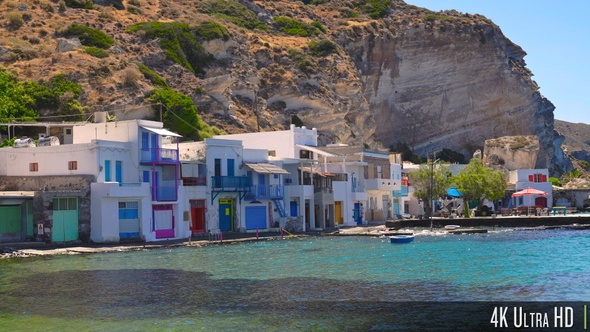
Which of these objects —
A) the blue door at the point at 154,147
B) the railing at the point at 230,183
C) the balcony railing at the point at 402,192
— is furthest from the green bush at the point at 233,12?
the blue door at the point at 154,147

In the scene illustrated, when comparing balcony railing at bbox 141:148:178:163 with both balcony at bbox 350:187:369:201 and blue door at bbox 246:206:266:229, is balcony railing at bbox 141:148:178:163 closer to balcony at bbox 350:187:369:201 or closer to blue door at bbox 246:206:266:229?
blue door at bbox 246:206:266:229

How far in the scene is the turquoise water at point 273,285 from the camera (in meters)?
21.6

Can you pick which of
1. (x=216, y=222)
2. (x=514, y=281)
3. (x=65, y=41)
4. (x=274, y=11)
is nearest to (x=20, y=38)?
(x=65, y=41)

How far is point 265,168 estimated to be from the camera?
185 ft

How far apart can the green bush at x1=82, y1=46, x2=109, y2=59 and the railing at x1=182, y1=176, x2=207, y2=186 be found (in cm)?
2581

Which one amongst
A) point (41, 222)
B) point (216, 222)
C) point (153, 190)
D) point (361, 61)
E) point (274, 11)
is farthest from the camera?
point (274, 11)

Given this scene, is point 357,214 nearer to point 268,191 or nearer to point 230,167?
point 268,191

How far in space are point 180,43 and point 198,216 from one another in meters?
36.2

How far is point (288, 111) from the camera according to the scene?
8700 cm

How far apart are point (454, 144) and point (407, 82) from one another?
12036 mm

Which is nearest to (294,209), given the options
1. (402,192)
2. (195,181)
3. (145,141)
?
(195,181)

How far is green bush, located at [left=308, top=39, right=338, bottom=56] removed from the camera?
97.6 m

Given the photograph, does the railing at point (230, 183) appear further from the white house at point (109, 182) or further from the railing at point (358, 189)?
the railing at point (358, 189)

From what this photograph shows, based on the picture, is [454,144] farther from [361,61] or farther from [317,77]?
[317,77]
